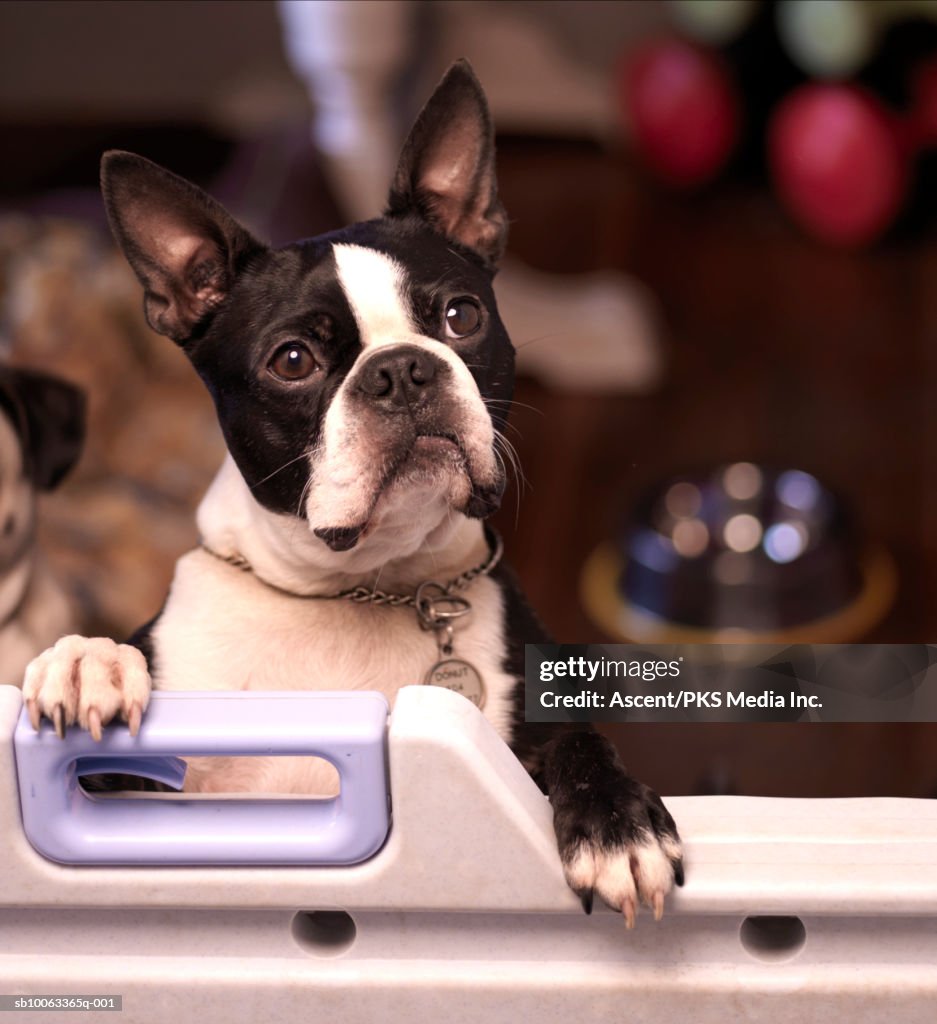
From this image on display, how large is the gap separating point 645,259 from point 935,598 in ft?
3.06

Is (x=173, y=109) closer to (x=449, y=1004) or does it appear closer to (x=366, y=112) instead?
(x=366, y=112)

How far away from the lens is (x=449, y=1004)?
88 centimetres

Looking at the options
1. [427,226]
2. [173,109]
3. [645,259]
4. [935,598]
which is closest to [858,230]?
[645,259]

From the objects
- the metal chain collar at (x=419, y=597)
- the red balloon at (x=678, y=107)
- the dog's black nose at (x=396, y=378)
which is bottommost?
the metal chain collar at (x=419, y=597)

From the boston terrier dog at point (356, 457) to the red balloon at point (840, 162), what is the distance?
179 cm

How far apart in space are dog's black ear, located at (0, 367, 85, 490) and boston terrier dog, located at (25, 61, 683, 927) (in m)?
0.26

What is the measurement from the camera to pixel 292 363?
3.16 ft

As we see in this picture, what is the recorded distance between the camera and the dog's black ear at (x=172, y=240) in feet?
3.03

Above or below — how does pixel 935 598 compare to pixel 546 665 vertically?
above

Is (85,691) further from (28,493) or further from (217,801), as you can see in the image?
(28,493)

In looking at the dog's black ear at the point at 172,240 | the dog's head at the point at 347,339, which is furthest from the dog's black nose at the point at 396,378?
the dog's black ear at the point at 172,240

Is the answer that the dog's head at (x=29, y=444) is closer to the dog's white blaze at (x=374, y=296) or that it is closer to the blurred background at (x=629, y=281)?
the blurred background at (x=629, y=281)

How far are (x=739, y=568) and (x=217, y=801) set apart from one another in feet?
4.21

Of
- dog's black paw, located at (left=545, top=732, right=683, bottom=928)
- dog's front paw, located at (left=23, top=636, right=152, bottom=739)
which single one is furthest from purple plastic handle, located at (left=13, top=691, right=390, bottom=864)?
dog's black paw, located at (left=545, top=732, right=683, bottom=928)
